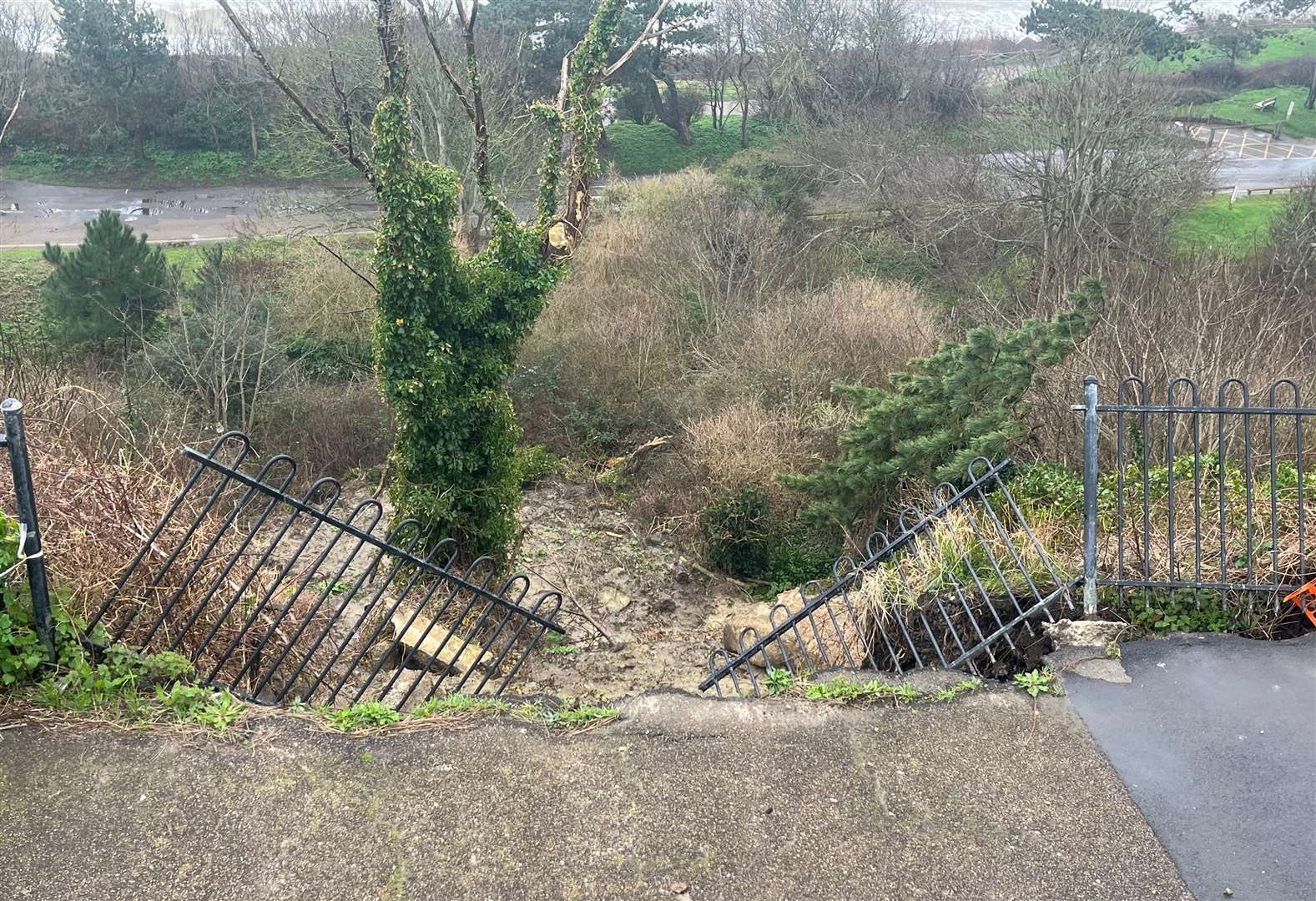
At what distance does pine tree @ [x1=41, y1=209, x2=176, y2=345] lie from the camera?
1770cm

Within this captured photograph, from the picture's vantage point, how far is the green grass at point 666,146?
3559 cm

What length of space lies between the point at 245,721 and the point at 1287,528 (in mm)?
6056

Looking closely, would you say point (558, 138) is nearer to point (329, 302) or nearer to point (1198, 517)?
point (1198, 517)

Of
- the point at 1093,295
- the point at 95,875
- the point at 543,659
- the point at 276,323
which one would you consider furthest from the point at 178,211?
the point at 95,875

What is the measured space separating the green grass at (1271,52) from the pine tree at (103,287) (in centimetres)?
3979

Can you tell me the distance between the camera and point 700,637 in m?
11.8

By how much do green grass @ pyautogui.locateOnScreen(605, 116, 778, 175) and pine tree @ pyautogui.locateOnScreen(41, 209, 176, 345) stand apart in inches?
758

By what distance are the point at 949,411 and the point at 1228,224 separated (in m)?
21.0

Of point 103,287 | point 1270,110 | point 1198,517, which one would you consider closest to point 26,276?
point 103,287

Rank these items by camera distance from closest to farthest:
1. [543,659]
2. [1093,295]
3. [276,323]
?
[1093,295] < [543,659] < [276,323]

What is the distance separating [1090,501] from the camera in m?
5.33

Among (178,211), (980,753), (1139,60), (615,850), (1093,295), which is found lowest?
(178,211)

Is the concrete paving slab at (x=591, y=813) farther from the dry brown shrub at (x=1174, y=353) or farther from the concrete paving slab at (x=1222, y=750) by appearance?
the dry brown shrub at (x=1174, y=353)

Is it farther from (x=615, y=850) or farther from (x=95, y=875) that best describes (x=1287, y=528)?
(x=95, y=875)
